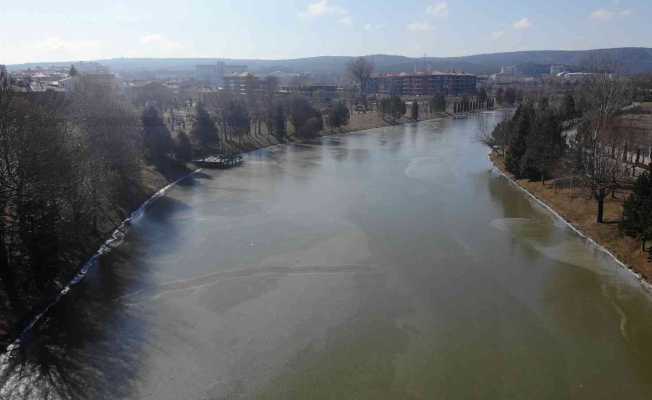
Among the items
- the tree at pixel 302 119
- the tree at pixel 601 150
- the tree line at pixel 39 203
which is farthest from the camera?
the tree at pixel 302 119

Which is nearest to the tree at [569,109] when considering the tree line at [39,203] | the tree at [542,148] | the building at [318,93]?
the tree at [542,148]

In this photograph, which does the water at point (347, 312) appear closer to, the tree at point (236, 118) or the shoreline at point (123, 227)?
the shoreline at point (123, 227)

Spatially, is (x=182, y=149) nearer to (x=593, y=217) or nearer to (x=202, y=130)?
(x=202, y=130)

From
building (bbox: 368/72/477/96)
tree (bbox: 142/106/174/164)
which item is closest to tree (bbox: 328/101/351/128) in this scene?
tree (bbox: 142/106/174/164)

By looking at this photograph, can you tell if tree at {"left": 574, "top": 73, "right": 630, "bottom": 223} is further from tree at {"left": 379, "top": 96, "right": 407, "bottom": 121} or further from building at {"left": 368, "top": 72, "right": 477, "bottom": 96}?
building at {"left": 368, "top": 72, "right": 477, "bottom": 96}

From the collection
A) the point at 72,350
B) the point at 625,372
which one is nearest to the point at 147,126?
the point at 72,350
